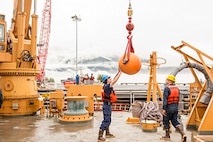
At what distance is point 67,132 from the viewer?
7.20m

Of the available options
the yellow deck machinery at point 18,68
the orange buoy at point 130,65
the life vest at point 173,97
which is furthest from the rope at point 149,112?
the yellow deck machinery at point 18,68

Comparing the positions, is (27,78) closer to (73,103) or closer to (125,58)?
(73,103)

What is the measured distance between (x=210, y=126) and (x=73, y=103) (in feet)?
14.0

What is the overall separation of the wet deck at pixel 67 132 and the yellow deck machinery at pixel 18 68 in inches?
65.5

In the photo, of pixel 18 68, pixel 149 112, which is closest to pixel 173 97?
pixel 149 112

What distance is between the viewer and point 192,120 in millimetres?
7844

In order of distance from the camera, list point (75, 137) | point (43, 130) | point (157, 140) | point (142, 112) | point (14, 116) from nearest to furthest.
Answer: point (157, 140) < point (75, 137) < point (43, 130) < point (142, 112) < point (14, 116)

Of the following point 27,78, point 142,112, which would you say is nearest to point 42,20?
point 27,78

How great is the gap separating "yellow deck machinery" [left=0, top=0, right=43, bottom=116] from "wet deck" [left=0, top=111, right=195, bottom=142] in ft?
5.46

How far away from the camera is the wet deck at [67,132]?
20.9 ft

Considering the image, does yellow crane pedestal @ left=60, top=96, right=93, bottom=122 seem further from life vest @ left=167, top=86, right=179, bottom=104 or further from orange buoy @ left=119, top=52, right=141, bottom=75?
life vest @ left=167, top=86, right=179, bottom=104

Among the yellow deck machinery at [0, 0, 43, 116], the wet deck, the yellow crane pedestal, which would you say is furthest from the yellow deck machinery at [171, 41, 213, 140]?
the yellow deck machinery at [0, 0, 43, 116]

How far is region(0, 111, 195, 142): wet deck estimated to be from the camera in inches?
250

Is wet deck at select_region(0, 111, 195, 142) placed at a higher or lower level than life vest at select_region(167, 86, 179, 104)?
lower
